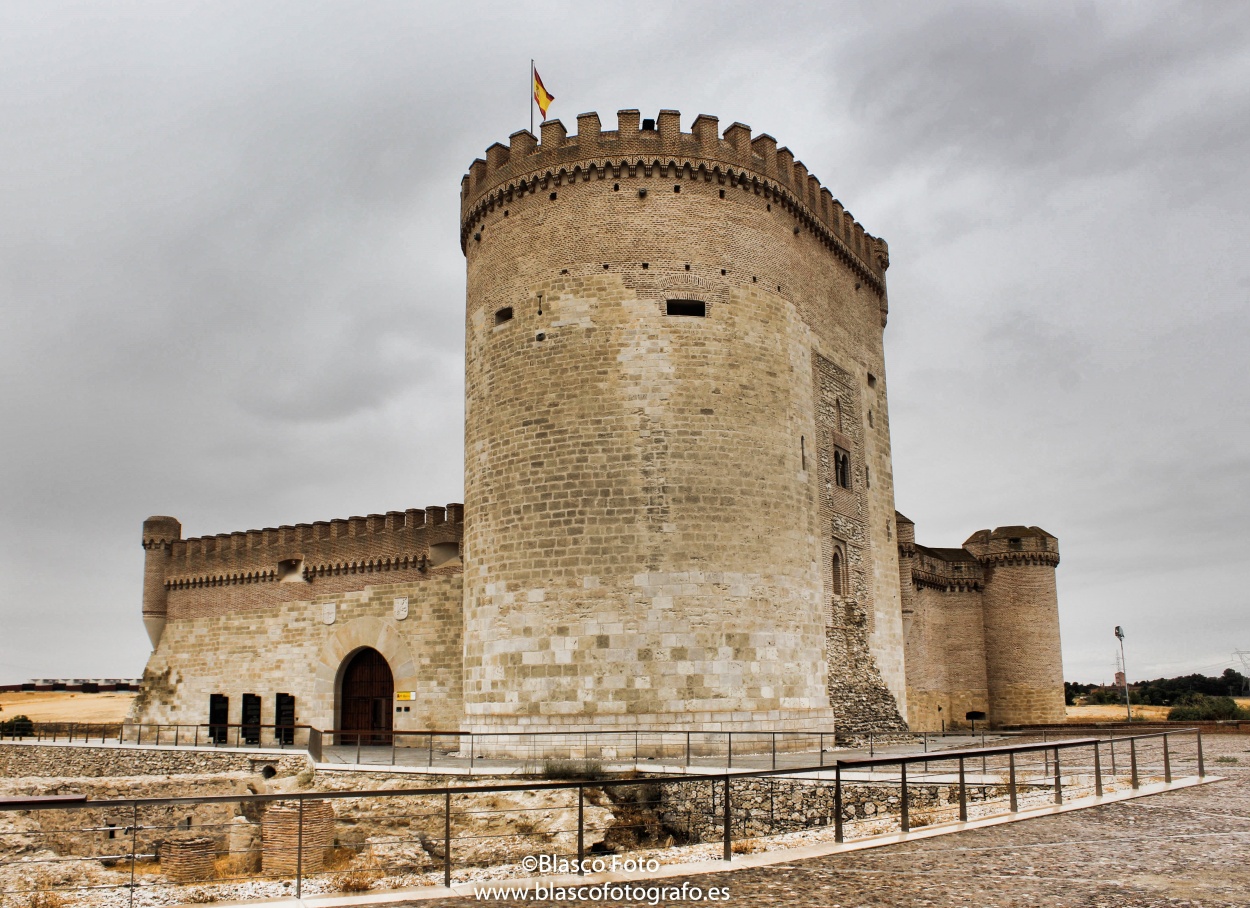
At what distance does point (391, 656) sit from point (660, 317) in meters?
10.7

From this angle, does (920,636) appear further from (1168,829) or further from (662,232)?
(1168,829)

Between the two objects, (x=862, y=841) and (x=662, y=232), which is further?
(x=662, y=232)

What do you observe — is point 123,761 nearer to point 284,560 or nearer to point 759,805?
point 284,560

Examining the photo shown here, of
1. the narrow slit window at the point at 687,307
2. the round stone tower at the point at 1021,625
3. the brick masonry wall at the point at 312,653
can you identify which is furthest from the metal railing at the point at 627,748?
the round stone tower at the point at 1021,625

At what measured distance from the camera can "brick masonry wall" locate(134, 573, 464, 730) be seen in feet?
76.0

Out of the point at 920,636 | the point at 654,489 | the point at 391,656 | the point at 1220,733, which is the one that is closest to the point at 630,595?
the point at 654,489

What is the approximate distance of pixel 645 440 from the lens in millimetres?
18125

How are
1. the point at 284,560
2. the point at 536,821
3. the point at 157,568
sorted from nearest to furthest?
the point at 536,821 → the point at 284,560 → the point at 157,568

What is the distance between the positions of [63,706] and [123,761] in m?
43.4

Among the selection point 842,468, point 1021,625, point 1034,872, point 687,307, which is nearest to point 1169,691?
point 1021,625

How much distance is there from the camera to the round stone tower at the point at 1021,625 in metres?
29.6

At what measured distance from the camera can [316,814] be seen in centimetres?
1243

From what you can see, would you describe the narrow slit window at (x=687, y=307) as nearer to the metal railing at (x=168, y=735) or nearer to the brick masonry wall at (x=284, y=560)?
the brick masonry wall at (x=284, y=560)

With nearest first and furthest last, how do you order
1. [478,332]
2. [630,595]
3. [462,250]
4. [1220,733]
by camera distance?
1. [630,595]
2. [478,332]
3. [462,250]
4. [1220,733]
